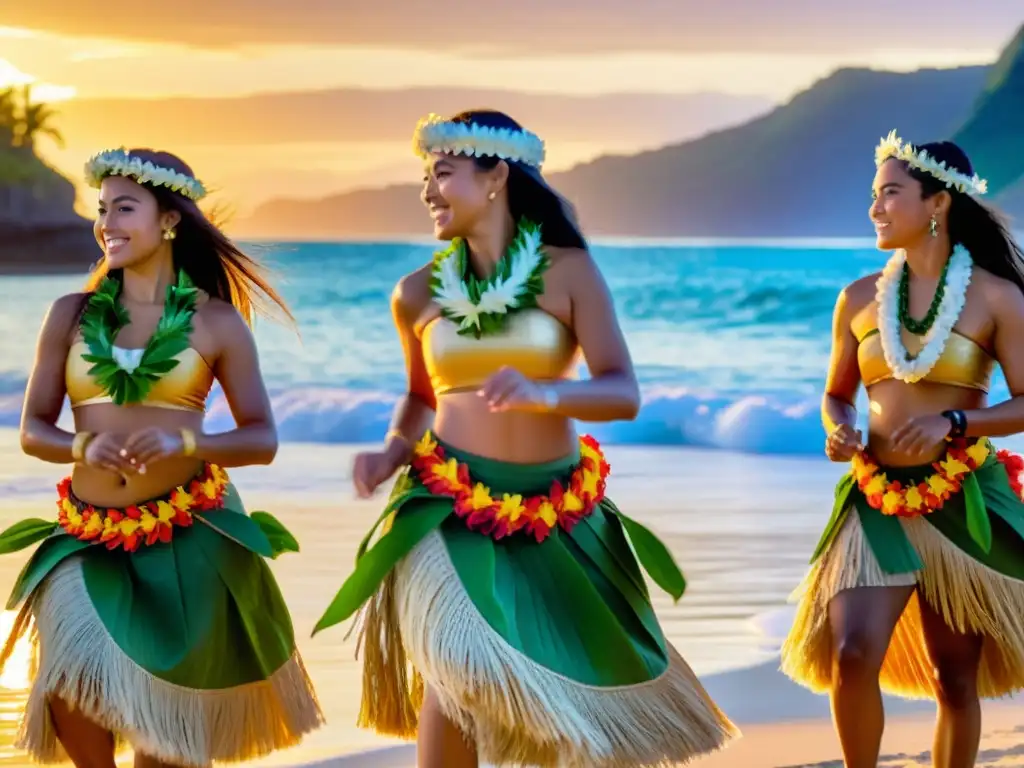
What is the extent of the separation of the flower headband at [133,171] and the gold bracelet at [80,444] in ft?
1.76

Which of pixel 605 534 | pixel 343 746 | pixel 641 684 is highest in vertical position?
pixel 605 534

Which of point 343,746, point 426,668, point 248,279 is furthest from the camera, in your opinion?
point 343,746

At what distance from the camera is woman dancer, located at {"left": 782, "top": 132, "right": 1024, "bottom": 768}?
422 cm

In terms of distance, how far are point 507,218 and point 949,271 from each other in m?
1.06

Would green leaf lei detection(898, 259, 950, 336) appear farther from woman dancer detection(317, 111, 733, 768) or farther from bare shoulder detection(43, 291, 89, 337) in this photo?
bare shoulder detection(43, 291, 89, 337)

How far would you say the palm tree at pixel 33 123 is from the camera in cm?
1917

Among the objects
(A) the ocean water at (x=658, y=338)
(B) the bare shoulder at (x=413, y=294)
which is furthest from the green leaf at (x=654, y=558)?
(A) the ocean water at (x=658, y=338)

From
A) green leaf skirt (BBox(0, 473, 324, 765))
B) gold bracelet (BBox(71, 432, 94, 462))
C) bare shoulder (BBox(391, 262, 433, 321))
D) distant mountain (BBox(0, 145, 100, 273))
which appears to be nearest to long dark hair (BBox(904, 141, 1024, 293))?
bare shoulder (BBox(391, 262, 433, 321))

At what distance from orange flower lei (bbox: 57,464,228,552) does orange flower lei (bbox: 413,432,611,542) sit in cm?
45

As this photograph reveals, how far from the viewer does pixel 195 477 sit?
3945 millimetres

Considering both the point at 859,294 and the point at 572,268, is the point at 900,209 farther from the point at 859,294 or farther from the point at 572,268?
the point at 572,268

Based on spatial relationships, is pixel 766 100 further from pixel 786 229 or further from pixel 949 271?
pixel 949 271

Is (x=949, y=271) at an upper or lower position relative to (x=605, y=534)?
upper

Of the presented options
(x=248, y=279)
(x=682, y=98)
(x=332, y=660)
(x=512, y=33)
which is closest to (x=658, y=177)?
(x=682, y=98)
